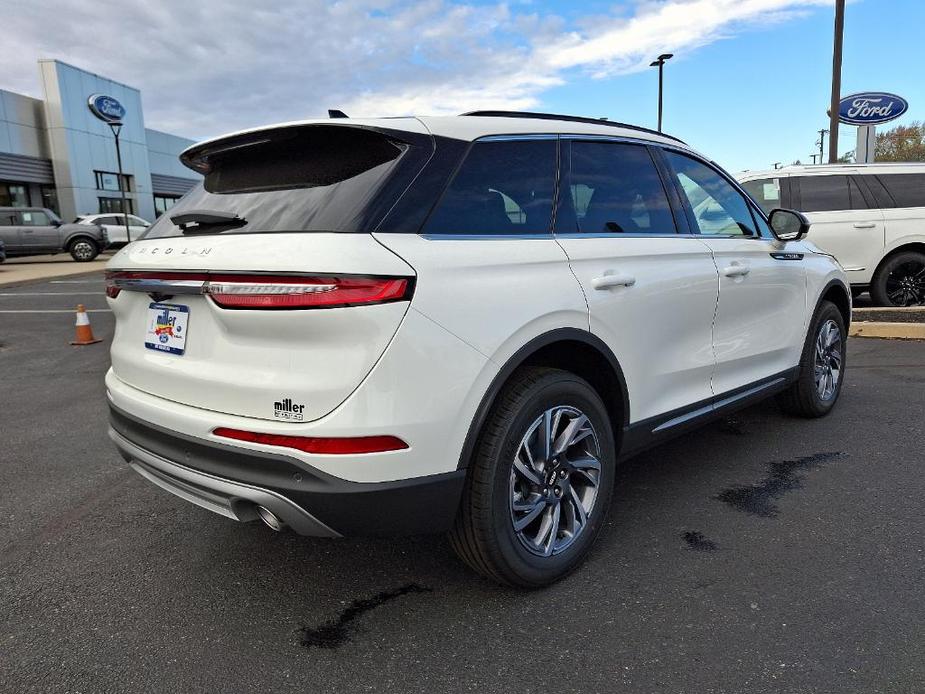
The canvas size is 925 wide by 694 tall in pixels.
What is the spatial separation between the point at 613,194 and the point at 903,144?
64242 mm

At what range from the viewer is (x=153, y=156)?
4359 centimetres

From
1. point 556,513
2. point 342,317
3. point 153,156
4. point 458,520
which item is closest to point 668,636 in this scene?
point 556,513

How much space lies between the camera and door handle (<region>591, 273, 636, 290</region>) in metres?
2.66

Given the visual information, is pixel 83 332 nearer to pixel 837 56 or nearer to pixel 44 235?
pixel 837 56

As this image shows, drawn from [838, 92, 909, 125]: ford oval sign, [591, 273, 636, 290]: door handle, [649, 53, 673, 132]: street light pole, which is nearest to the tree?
[649, 53, 673, 132]: street light pole

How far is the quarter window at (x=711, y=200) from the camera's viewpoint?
3.52 m

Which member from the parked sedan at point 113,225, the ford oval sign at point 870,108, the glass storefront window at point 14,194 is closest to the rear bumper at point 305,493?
the ford oval sign at point 870,108

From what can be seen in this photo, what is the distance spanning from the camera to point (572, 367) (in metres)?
2.78

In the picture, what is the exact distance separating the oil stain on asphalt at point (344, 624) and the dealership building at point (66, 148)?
32517mm

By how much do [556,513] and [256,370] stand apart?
1.26 meters

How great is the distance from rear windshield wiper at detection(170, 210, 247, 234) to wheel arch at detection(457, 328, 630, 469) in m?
1.05

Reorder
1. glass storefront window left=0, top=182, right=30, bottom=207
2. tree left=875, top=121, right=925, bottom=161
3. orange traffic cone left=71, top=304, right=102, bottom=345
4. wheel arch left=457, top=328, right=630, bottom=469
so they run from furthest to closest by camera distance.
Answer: tree left=875, top=121, right=925, bottom=161 < glass storefront window left=0, top=182, right=30, bottom=207 < orange traffic cone left=71, top=304, right=102, bottom=345 < wheel arch left=457, top=328, right=630, bottom=469

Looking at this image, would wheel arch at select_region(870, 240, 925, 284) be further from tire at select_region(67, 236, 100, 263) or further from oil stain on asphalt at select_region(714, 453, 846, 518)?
tire at select_region(67, 236, 100, 263)

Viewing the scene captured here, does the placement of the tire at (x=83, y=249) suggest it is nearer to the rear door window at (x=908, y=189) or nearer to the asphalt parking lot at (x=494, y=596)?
the asphalt parking lot at (x=494, y=596)
